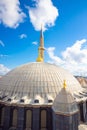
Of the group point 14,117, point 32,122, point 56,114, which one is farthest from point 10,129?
point 56,114

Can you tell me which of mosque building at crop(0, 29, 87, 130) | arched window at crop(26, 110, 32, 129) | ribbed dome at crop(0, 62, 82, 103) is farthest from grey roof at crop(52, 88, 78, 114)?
arched window at crop(26, 110, 32, 129)

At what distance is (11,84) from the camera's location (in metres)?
21.9

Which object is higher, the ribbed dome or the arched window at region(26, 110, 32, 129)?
the ribbed dome

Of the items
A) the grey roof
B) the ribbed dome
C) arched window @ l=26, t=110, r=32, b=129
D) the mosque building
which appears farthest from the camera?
the ribbed dome

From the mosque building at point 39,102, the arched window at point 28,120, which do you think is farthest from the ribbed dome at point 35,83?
the arched window at point 28,120

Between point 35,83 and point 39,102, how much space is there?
3.21 m

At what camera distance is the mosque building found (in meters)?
15.6

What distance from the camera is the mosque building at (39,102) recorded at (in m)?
15.6

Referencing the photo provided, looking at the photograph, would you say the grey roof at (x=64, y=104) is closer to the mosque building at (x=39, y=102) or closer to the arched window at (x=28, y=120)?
the mosque building at (x=39, y=102)

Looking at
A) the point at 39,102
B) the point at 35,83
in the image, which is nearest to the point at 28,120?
the point at 39,102

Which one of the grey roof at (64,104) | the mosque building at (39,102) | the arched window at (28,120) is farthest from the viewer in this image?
the arched window at (28,120)

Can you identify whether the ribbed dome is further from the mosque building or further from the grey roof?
the grey roof

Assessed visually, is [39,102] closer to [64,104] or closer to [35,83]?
[35,83]

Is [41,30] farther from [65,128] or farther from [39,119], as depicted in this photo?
[65,128]
